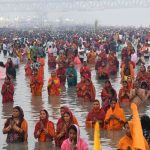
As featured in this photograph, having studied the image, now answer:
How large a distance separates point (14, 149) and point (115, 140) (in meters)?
1.65

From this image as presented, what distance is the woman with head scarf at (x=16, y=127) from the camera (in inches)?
389

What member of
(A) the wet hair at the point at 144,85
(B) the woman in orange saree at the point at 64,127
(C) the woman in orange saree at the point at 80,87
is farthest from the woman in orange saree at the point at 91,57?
(B) the woman in orange saree at the point at 64,127

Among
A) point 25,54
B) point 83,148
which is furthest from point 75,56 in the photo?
point 83,148

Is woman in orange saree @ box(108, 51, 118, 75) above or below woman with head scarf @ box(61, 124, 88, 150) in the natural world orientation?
below

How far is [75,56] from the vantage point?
2623 cm

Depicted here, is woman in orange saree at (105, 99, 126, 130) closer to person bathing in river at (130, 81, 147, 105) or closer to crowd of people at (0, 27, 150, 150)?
crowd of people at (0, 27, 150, 150)

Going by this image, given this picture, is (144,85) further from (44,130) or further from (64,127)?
(64,127)

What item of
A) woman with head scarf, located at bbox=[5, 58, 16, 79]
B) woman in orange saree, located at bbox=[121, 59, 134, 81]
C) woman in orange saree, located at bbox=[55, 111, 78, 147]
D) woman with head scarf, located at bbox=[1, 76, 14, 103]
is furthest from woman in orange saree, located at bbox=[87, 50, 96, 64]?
woman in orange saree, located at bbox=[55, 111, 78, 147]

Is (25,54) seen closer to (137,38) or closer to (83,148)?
(137,38)

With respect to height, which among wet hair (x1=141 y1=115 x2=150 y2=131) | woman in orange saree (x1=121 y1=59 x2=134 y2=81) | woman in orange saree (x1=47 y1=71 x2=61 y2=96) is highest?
wet hair (x1=141 y1=115 x2=150 y2=131)

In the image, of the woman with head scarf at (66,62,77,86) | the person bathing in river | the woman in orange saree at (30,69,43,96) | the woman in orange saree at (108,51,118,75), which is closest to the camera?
the person bathing in river

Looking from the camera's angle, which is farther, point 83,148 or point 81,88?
point 81,88

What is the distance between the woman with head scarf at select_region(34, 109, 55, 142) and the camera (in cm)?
1006

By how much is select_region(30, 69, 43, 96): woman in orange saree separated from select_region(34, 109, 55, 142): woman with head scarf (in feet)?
19.1
